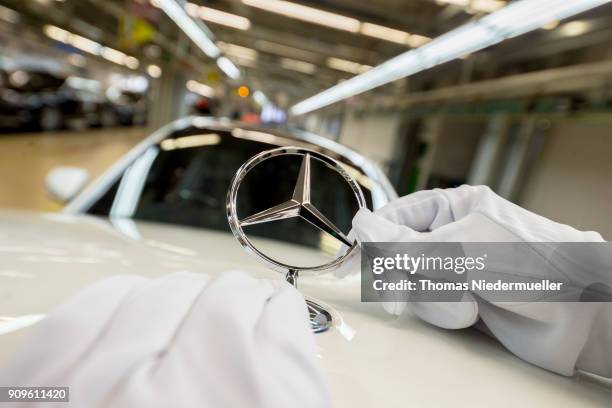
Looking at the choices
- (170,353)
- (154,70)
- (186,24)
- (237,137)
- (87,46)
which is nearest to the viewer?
(170,353)

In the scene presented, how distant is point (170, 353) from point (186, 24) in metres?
4.60

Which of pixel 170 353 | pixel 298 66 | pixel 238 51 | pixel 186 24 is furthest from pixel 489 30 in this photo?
pixel 298 66

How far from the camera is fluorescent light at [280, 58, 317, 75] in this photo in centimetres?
951

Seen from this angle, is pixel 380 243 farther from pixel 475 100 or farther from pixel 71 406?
pixel 475 100

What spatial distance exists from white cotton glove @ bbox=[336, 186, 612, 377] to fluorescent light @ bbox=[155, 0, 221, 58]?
3518 millimetres

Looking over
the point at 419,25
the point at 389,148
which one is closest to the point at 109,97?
the point at 389,148

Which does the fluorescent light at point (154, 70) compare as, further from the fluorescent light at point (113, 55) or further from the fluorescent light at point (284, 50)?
the fluorescent light at point (284, 50)

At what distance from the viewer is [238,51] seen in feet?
30.6

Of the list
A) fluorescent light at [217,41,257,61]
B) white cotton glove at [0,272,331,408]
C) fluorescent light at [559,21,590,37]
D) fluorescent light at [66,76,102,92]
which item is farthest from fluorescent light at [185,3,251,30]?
fluorescent light at [66,76,102,92]

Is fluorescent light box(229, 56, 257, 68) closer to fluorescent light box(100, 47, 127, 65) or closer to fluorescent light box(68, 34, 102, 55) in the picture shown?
fluorescent light box(100, 47, 127, 65)

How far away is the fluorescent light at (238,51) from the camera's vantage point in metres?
8.71

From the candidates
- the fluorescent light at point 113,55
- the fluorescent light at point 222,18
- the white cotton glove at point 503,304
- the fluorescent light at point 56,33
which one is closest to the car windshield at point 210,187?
the white cotton glove at point 503,304

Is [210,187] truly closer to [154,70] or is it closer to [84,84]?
[154,70]

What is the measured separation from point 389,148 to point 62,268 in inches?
359
